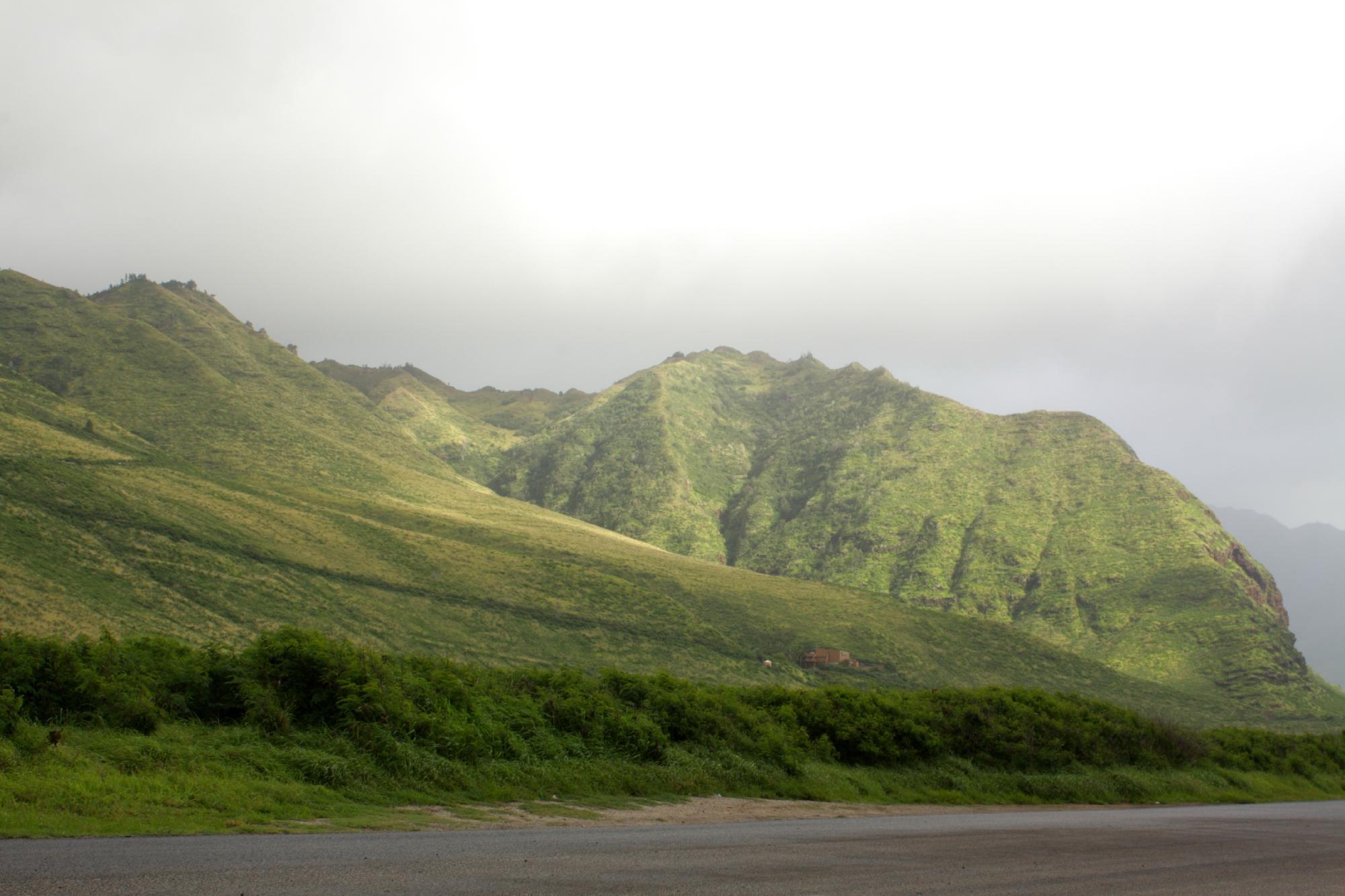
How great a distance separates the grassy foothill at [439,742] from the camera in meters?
17.6

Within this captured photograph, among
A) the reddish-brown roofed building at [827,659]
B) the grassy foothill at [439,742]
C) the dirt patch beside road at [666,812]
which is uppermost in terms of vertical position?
the grassy foothill at [439,742]

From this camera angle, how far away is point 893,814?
26422 mm

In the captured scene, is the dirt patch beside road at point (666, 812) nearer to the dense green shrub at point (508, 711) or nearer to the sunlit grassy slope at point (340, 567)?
the dense green shrub at point (508, 711)

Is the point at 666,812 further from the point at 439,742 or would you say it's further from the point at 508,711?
the point at 508,711

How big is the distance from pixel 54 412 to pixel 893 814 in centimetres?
14778

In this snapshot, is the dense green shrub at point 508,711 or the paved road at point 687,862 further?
the dense green shrub at point 508,711

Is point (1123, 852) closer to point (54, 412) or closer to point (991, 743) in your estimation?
point (991, 743)

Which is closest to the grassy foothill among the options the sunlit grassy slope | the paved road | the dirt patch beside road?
the dirt patch beside road

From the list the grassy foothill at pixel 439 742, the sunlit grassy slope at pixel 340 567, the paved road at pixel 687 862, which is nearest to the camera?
the paved road at pixel 687 862

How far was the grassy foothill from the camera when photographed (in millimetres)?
17578

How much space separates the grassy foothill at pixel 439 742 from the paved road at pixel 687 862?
282cm

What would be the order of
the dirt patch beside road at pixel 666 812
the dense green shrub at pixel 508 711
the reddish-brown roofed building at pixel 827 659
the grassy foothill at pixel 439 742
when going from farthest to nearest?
the reddish-brown roofed building at pixel 827 659, the dense green shrub at pixel 508 711, the dirt patch beside road at pixel 666 812, the grassy foothill at pixel 439 742

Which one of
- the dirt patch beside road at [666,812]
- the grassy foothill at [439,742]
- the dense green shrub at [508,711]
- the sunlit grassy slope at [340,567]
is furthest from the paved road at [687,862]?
the sunlit grassy slope at [340,567]

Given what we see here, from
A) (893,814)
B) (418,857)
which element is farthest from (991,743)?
(418,857)
